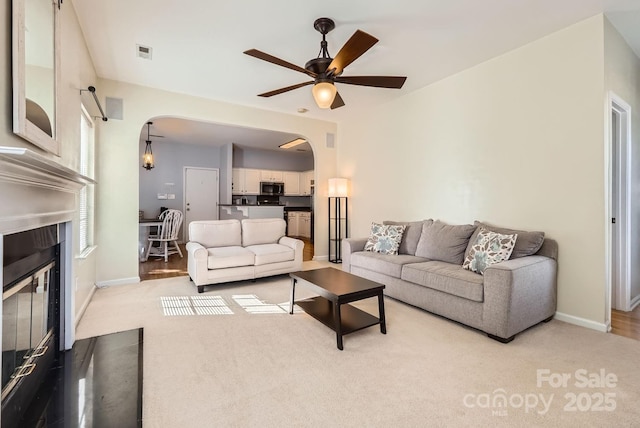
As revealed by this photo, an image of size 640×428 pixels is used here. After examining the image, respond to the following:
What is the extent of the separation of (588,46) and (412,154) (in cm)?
208

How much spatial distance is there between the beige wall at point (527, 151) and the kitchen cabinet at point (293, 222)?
5.09 metres

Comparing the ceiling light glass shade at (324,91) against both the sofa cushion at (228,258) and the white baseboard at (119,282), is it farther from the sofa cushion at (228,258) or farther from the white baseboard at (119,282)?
the white baseboard at (119,282)

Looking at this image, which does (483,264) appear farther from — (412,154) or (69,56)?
(69,56)

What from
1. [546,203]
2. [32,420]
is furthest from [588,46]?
[32,420]

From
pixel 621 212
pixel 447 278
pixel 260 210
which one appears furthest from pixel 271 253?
pixel 621 212

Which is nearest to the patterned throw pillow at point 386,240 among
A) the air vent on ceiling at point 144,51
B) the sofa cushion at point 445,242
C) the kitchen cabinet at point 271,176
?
the sofa cushion at point 445,242

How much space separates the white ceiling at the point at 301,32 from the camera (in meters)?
2.50

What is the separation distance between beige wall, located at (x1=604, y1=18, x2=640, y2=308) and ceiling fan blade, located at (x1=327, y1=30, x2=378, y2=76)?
2185mm

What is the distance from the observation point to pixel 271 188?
875 cm

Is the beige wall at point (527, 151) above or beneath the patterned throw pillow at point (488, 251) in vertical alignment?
above

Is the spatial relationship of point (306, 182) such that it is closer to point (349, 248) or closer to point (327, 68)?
point (349, 248)

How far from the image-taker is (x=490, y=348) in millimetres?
2312

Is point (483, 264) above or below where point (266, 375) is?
above

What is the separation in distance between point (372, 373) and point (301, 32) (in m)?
2.95
